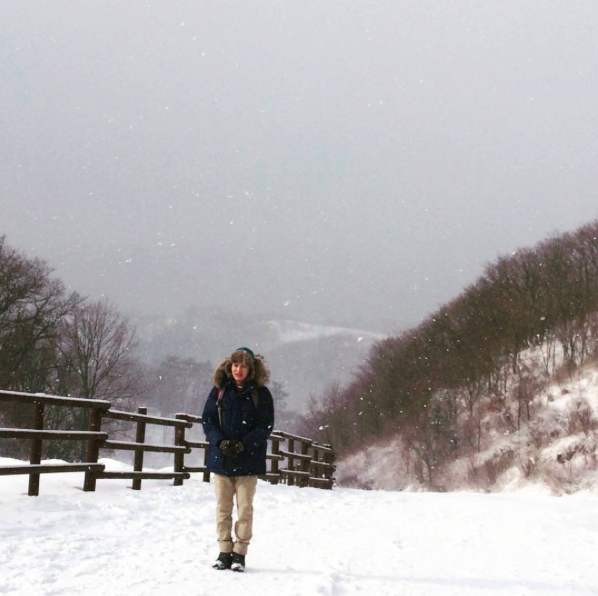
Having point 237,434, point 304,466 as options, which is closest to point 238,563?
point 237,434

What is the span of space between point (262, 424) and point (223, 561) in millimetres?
1112

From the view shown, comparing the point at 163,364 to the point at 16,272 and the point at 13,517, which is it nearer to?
the point at 16,272

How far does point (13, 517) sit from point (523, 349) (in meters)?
43.5

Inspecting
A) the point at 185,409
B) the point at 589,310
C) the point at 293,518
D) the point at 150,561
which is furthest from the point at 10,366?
the point at 185,409

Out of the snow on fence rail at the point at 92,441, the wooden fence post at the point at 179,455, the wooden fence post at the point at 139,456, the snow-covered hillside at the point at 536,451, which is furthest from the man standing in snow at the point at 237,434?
the snow-covered hillside at the point at 536,451

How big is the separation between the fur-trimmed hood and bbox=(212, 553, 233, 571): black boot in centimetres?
134

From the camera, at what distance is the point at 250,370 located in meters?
5.69

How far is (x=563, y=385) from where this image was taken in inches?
1479

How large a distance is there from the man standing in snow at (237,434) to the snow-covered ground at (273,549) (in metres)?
0.41

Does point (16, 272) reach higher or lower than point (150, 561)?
higher

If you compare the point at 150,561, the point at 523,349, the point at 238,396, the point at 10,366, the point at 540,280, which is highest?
the point at 540,280

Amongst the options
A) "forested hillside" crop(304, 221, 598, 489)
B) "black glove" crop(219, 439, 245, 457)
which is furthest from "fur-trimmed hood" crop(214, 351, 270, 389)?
"forested hillside" crop(304, 221, 598, 489)

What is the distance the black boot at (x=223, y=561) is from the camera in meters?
5.31

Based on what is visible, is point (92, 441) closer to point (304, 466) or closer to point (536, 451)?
point (304, 466)
